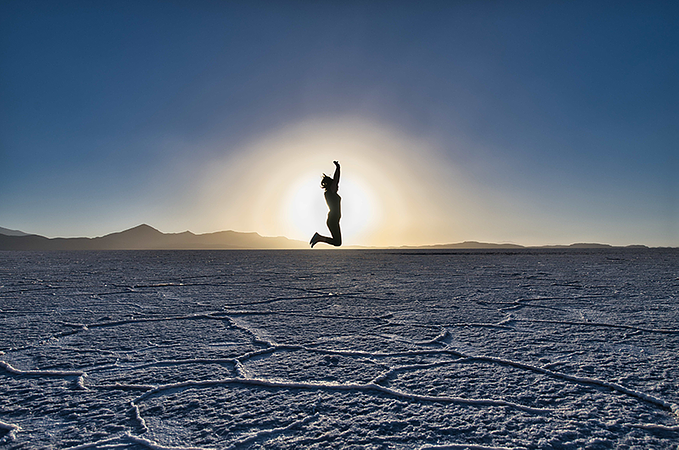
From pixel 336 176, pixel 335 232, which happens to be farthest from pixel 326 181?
pixel 335 232

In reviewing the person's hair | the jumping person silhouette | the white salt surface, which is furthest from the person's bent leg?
the white salt surface

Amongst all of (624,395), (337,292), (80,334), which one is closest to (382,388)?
(624,395)

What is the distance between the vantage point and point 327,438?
108 cm

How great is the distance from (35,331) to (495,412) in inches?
103

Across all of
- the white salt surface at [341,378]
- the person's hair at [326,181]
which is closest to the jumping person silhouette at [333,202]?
the person's hair at [326,181]

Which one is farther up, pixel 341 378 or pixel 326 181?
pixel 326 181

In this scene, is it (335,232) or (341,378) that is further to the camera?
(335,232)

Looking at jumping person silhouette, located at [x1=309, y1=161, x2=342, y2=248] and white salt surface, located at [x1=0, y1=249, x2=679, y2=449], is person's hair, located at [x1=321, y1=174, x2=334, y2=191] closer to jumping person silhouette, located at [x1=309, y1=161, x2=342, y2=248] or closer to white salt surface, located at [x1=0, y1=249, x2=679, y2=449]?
jumping person silhouette, located at [x1=309, y1=161, x2=342, y2=248]

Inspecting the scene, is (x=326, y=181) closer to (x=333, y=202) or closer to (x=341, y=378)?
(x=333, y=202)

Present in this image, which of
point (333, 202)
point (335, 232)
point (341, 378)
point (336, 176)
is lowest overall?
point (341, 378)

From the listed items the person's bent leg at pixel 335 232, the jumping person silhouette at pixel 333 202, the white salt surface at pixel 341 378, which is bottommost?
the white salt surface at pixel 341 378

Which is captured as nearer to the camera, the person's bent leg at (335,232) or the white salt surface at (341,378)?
the white salt surface at (341,378)

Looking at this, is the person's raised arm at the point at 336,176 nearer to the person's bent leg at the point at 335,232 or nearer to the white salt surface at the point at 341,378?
the person's bent leg at the point at 335,232

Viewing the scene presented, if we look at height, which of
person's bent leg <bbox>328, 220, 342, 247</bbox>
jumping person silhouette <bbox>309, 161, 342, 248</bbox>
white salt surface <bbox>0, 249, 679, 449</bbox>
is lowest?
white salt surface <bbox>0, 249, 679, 449</bbox>
